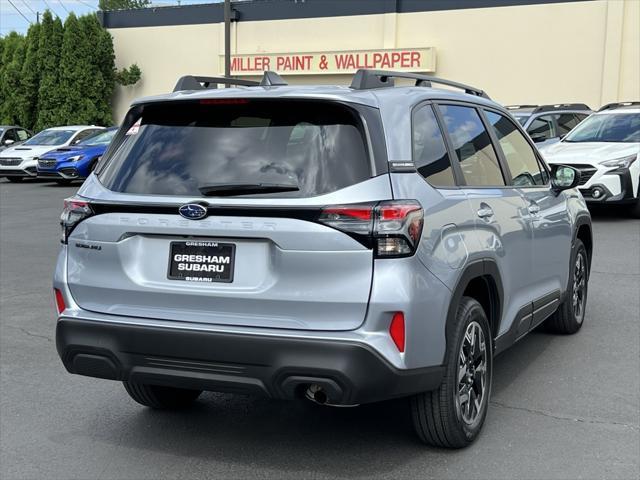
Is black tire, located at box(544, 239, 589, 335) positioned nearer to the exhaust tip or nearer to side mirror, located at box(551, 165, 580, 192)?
side mirror, located at box(551, 165, 580, 192)

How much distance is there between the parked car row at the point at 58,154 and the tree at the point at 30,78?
9.63 metres

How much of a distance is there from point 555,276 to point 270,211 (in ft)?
9.29

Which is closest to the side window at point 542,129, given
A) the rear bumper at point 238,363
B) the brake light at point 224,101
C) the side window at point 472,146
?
the side window at point 472,146

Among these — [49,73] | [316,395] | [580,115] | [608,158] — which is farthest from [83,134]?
[316,395]

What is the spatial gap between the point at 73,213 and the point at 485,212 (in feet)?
7.05

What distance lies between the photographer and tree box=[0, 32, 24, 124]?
33438 mm

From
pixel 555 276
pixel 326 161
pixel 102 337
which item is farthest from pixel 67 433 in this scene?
pixel 555 276

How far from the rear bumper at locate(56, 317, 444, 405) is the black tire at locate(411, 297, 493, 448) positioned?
149 mm

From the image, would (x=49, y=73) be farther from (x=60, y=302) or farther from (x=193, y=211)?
→ (x=193, y=211)

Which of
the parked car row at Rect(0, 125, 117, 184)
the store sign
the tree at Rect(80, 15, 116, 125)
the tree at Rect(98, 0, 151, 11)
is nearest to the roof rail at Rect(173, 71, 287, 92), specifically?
the parked car row at Rect(0, 125, 117, 184)

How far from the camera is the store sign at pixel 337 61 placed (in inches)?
1079

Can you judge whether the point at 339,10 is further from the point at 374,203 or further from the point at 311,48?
the point at 374,203

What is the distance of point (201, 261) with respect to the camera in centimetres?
376

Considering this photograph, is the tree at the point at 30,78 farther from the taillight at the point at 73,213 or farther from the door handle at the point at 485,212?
the door handle at the point at 485,212
